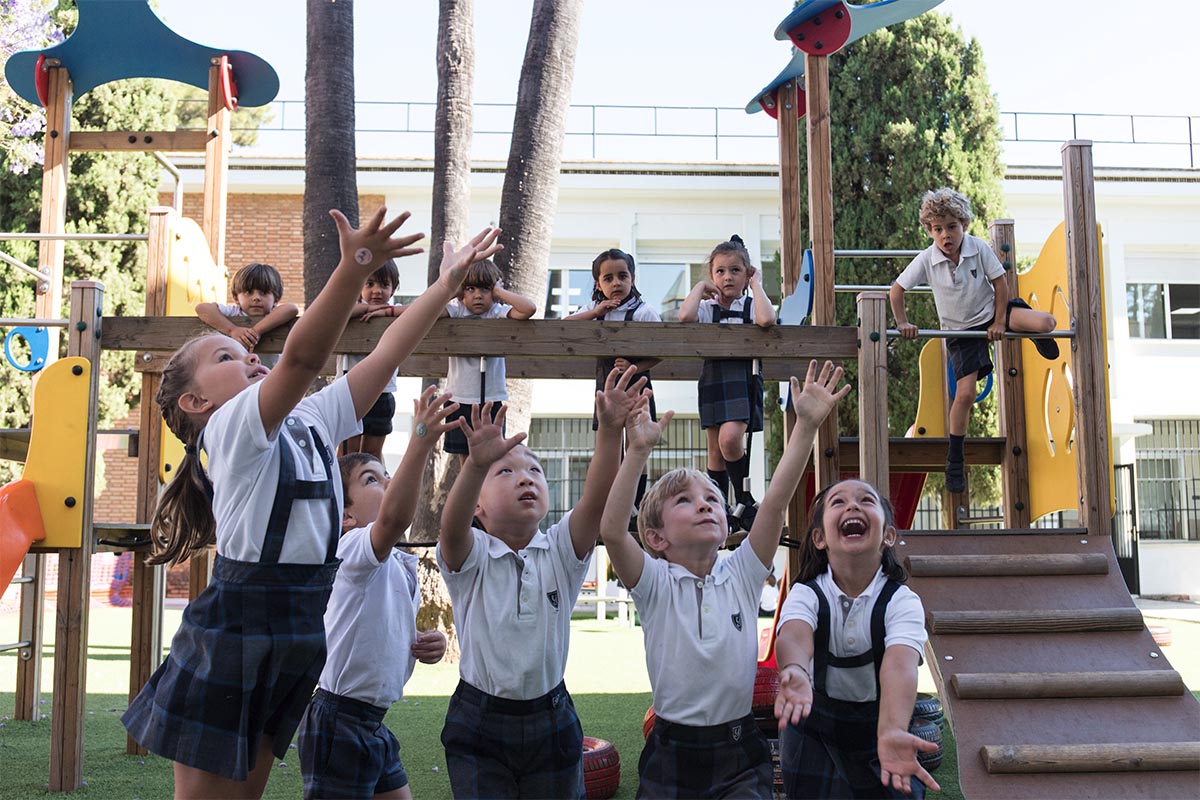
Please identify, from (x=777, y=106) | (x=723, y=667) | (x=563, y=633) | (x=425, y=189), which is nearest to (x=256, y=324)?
(x=563, y=633)

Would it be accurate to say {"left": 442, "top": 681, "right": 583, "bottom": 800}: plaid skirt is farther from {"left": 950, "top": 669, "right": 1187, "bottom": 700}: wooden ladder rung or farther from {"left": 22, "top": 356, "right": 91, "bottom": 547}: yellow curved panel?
{"left": 22, "top": 356, "right": 91, "bottom": 547}: yellow curved panel

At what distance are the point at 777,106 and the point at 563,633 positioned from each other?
573 centimetres

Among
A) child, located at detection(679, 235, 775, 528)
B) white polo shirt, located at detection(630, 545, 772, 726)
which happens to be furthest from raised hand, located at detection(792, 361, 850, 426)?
child, located at detection(679, 235, 775, 528)

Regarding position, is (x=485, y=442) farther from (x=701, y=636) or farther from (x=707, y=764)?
(x=707, y=764)

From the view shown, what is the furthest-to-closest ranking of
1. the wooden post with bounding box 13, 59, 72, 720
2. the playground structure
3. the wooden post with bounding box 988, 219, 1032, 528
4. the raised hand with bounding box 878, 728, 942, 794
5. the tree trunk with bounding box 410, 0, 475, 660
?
the tree trunk with bounding box 410, 0, 475, 660
the wooden post with bounding box 13, 59, 72, 720
the wooden post with bounding box 988, 219, 1032, 528
the playground structure
the raised hand with bounding box 878, 728, 942, 794

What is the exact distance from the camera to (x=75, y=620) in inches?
207

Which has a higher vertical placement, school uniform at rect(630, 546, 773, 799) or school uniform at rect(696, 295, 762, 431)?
school uniform at rect(696, 295, 762, 431)

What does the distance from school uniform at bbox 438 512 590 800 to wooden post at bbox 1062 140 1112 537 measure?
10.5ft

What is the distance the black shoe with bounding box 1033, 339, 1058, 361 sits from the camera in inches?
242

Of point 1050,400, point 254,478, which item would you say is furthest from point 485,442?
point 1050,400

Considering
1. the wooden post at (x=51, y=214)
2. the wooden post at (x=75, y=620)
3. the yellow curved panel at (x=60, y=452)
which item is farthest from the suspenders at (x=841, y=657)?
the wooden post at (x=51, y=214)

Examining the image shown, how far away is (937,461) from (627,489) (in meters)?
4.30

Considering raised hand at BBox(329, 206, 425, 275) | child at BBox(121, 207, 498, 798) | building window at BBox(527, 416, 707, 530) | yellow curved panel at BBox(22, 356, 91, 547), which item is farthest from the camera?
building window at BBox(527, 416, 707, 530)

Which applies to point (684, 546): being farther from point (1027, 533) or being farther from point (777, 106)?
point (777, 106)
